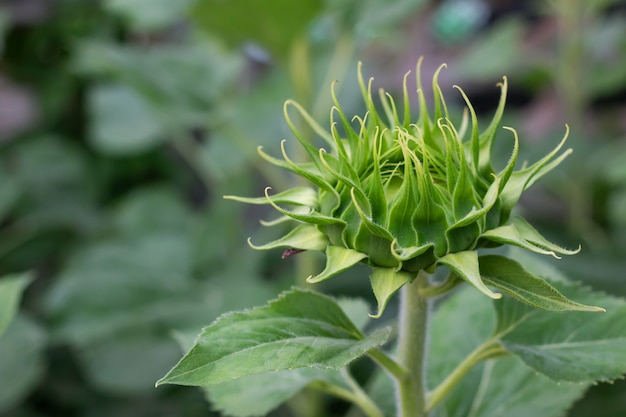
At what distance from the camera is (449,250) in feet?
1.49

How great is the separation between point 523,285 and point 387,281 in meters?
0.09

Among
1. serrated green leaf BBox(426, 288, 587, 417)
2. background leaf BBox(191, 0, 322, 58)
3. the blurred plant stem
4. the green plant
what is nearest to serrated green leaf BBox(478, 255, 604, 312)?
the green plant

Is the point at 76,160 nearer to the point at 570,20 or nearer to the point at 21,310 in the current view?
the point at 21,310

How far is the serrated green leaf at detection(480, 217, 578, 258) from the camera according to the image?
43 cm

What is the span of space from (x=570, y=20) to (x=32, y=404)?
1.45 m

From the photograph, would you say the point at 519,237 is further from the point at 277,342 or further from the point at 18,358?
the point at 18,358

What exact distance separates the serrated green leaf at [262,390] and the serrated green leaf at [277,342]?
10cm

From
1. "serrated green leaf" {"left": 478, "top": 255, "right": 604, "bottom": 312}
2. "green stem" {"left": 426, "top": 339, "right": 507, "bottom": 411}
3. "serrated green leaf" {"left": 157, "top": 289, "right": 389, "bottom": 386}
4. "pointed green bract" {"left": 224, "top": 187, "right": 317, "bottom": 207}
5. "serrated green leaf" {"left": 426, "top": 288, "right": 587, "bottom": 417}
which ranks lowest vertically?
"serrated green leaf" {"left": 426, "top": 288, "right": 587, "bottom": 417}

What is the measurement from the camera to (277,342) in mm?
476

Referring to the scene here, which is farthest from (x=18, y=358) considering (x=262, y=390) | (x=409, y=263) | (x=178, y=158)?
(x=178, y=158)

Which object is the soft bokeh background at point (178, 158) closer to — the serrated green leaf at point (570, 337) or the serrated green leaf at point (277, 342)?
the serrated green leaf at point (277, 342)

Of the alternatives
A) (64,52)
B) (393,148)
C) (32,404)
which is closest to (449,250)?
(393,148)

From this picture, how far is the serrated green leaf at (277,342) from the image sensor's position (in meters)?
0.44

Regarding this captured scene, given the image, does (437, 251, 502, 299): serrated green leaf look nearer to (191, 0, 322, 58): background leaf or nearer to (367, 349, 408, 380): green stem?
(367, 349, 408, 380): green stem
